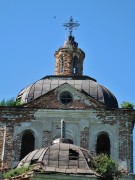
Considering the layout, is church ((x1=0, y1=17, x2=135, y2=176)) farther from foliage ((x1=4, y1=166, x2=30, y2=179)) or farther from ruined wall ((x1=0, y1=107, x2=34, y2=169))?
foliage ((x1=4, y1=166, x2=30, y2=179))

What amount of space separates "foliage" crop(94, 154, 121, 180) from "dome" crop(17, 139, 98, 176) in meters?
0.28

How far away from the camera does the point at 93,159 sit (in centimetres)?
2092

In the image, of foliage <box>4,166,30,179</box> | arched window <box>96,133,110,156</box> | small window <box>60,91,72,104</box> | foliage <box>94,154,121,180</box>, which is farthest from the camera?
small window <box>60,91,72,104</box>

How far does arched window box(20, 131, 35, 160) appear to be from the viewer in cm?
2572

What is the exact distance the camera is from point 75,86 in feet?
88.7

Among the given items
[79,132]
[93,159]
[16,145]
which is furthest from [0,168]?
[93,159]

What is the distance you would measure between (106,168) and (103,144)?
212 inches

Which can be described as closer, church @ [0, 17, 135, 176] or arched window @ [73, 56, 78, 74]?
church @ [0, 17, 135, 176]

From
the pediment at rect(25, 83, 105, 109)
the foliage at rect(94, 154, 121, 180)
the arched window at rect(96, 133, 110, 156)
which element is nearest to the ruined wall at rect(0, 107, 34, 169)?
the pediment at rect(25, 83, 105, 109)

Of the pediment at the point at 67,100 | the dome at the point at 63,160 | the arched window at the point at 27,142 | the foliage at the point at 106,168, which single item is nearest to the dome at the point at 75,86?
the pediment at the point at 67,100

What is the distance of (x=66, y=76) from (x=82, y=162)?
898 centimetres

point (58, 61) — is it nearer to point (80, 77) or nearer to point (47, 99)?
point (80, 77)

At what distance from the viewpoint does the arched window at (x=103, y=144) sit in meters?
25.6

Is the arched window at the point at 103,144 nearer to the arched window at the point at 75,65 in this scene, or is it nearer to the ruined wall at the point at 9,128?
the ruined wall at the point at 9,128
